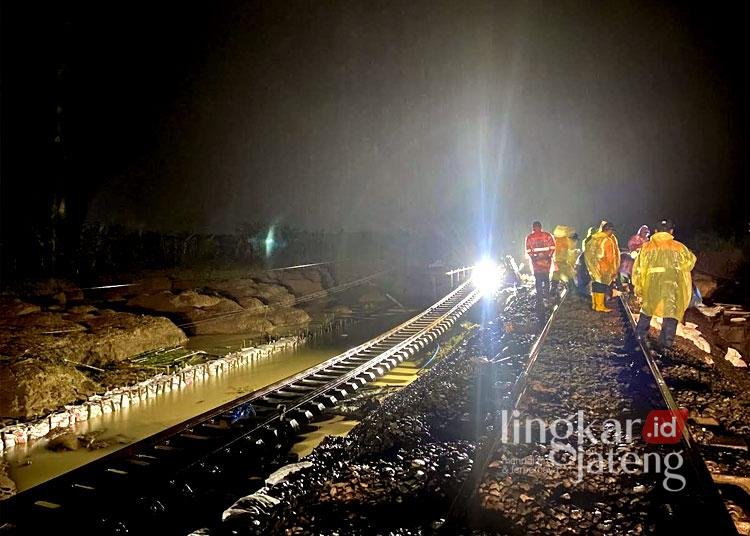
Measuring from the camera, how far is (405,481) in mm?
3922

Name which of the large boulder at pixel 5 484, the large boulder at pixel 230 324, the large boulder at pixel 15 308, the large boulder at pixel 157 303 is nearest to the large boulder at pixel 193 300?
the large boulder at pixel 157 303

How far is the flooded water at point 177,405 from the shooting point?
5.59 m

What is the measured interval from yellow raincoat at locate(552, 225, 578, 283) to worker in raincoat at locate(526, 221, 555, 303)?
1.23 feet

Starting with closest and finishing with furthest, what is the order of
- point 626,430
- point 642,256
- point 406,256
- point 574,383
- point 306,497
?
point 306,497
point 626,430
point 574,383
point 642,256
point 406,256

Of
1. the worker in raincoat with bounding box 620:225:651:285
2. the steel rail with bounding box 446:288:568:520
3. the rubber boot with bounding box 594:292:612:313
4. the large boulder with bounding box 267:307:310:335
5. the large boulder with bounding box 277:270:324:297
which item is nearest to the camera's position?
the steel rail with bounding box 446:288:568:520

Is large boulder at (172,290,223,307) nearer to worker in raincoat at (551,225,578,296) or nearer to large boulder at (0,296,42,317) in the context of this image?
large boulder at (0,296,42,317)

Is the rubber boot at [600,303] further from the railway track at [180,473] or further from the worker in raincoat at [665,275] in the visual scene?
the railway track at [180,473]

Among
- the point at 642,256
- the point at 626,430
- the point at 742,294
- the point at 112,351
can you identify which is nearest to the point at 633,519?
the point at 626,430

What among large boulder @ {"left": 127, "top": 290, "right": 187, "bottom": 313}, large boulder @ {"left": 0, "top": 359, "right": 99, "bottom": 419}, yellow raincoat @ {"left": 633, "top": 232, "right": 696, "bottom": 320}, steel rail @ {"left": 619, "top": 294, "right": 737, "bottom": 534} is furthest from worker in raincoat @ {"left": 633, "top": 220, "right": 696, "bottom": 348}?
large boulder @ {"left": 127, "top": 290, "right": 187, "bottom": 313}

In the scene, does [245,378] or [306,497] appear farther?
[245,378]

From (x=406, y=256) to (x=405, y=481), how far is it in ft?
124

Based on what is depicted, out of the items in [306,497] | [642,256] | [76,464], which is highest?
[642,256]

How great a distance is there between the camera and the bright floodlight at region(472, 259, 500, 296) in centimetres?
1930

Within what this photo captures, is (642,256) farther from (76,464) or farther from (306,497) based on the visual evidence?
(76,464)
